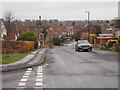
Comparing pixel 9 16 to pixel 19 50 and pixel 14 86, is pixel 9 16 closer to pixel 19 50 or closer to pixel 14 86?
pixel 19 50

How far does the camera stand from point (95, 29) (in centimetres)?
9019

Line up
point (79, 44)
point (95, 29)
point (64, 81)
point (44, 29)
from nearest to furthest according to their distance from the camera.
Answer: point (64, 81) < point (79, 44) < point (95, 29) < point (44, 29)

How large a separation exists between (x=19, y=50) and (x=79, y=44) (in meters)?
9.51

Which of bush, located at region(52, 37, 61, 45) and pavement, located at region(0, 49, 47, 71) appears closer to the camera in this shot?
pavement, located at region(0, 49, 47, 71)

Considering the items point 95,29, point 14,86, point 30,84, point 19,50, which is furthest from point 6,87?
point 95,29

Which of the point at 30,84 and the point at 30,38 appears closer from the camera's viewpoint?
the point at 30,84

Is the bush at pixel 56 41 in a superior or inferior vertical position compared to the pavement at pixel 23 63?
inferior

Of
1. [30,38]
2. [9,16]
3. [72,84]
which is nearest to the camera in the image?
[72,84]

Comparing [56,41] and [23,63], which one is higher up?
[23,63]

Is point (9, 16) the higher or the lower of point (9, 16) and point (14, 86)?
the higher

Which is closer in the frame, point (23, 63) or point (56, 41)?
point (23, 63)

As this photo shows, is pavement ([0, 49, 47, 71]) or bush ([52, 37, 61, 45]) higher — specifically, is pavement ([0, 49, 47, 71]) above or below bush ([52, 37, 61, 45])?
above

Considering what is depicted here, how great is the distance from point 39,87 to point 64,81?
129 cm

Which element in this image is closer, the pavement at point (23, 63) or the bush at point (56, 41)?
the pavement at point (23, 63)
